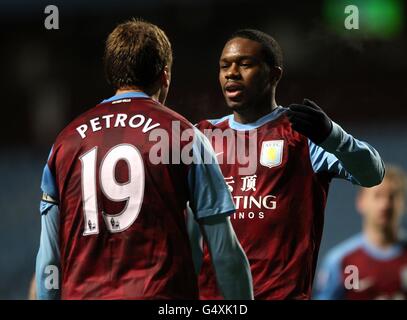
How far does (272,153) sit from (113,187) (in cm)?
107

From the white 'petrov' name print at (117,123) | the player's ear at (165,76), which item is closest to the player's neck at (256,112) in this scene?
the player's ear at (165,76)

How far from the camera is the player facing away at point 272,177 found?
3.45 m

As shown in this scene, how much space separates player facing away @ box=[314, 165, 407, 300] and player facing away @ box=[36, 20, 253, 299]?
2457mm

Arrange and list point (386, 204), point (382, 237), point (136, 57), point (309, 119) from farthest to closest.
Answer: point (382, 237), point (386, 204), point (309, 119), point (136, 57)

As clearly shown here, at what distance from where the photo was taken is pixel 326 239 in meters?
6.05

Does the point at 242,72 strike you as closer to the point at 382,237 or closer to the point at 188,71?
the point at 382,237

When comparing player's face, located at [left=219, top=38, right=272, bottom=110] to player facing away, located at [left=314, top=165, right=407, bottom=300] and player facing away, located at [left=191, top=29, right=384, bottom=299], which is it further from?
player facing away, located at [left=314, top=165, right=407, bottom=300]

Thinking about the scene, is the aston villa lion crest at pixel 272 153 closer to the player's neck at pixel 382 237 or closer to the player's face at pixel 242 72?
the player's face at pixel 242 72

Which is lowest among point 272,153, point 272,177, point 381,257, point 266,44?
point 381,257

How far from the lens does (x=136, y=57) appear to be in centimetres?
282

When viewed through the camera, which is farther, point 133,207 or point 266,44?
point 266,44

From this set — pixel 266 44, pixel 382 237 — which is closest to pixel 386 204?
pixel 382 237

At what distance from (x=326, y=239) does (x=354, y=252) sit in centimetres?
72
